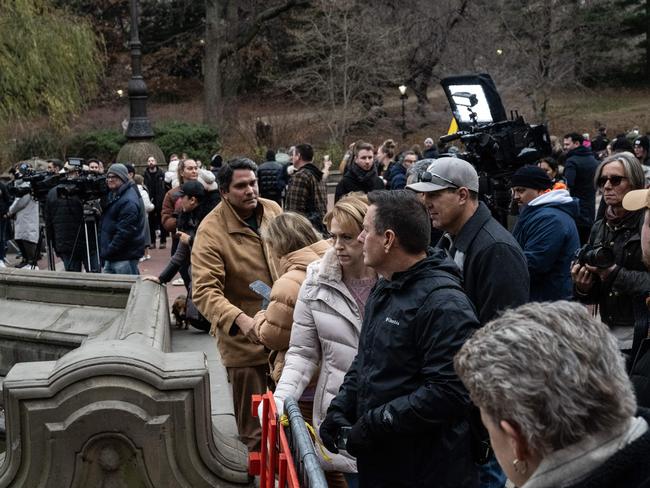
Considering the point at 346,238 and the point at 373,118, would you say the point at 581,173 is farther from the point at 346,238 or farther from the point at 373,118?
the point at 373,118

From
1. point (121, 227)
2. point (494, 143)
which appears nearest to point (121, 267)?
point (121, 227)

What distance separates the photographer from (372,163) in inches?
402

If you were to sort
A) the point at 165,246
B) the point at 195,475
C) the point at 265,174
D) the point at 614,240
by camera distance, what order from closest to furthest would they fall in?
the point at 195,475 → the point at 614,240 → the point at 265,174 → the point at 165,246

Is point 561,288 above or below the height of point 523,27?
below

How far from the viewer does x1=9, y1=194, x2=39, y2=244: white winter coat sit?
15.1 meters

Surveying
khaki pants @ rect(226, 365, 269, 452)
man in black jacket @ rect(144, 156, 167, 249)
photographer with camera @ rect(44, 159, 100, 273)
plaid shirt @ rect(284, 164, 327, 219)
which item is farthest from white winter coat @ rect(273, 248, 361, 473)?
man in black jacket @ rect(144, 156, 167, 249)

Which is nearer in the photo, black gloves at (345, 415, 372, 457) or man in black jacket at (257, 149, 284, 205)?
black gloves at (345, 415, 372, 457)

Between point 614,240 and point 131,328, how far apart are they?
2653 mm

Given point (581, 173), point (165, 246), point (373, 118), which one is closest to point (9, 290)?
point (581, 173)

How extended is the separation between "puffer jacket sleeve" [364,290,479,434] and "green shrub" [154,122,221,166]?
3290 cm

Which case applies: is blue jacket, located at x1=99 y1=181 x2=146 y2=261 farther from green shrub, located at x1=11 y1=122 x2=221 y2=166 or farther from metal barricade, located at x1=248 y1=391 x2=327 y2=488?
green shrub, located at x1=11 y1=122 x2=221 y2=166

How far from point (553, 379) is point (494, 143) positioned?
478 cm

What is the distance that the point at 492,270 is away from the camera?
13.8 ft

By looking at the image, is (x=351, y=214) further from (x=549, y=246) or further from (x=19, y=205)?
(x=19, y=205)
